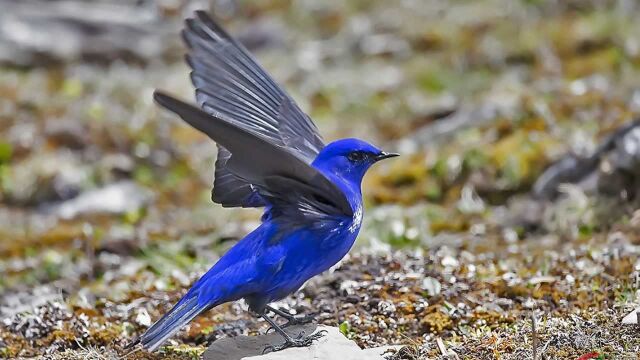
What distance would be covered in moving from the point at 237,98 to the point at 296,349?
5.53 ft

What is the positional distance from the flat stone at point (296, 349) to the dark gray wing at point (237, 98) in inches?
31.0

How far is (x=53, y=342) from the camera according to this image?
6.65 metres

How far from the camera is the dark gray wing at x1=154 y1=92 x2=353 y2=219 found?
16.0ft

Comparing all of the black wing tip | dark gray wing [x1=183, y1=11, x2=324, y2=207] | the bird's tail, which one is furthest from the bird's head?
the black wing tip

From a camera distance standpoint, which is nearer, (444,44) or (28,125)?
(28,125)

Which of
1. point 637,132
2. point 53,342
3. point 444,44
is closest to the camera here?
point 53,342

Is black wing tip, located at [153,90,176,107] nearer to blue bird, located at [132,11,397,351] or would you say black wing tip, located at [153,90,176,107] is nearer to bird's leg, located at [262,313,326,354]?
blue bird, located at [132,11,397,351]

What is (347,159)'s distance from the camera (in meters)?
6.24

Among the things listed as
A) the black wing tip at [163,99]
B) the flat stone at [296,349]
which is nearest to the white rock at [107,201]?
the flat stone at [296,349]

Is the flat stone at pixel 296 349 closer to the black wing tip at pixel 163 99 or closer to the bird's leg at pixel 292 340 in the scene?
the bird's leg at pixel 292 340

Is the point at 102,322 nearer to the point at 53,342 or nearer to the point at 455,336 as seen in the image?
the point at 53,342

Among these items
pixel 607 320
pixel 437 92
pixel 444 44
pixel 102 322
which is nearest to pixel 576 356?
pixel 607 320

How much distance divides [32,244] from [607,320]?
6066mm

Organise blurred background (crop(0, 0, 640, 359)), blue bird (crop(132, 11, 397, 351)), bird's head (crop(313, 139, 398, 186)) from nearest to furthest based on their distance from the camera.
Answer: blue bird (crop(132, 11, 397, 351))
bird's head (crop(313, 139, 398, 186))
blurred background (crop(0, 0, 640, 359))
